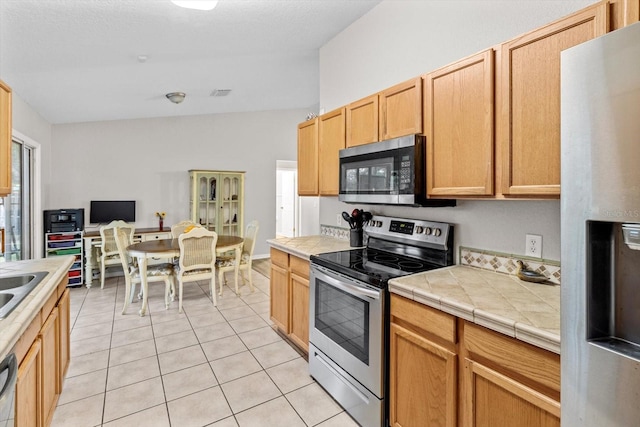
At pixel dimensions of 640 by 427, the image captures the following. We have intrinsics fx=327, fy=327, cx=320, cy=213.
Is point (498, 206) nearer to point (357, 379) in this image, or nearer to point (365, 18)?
point (357, 379)

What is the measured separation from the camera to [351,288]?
1.88 metres

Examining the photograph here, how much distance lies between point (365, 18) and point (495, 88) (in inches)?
71.3

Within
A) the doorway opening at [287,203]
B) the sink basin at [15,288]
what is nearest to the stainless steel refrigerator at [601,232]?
the sink basin at [15,288]

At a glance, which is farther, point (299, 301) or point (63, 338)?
point (299, 301)

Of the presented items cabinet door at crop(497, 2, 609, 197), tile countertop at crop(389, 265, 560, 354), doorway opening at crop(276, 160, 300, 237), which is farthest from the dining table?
doorway opening at crop(276, 160, 300, 237)

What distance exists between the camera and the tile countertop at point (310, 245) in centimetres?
254

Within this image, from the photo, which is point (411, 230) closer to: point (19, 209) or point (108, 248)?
point (108, 248)

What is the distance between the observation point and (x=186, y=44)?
2.79 meters

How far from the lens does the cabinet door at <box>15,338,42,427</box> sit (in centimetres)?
126

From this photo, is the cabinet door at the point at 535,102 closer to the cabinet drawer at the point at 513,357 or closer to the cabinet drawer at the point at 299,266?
the cabinet drawer at the point at 513,357

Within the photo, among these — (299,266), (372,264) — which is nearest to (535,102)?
(372,264)

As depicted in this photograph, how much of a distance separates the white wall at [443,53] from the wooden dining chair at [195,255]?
145 cm

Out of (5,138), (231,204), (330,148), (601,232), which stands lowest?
(601,232)

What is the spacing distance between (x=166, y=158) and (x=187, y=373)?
424 cm
